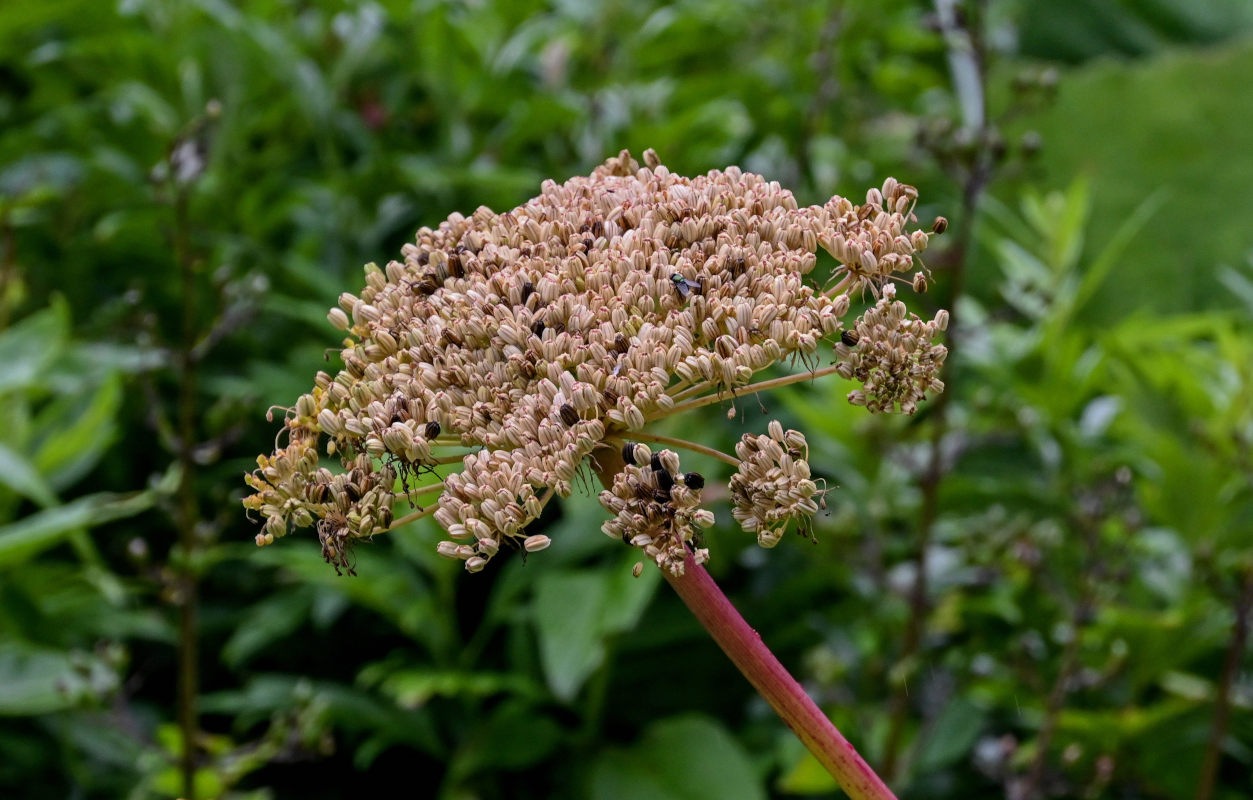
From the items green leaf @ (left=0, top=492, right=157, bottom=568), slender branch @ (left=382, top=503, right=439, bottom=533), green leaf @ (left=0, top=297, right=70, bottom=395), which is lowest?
green leaf @ (left=0, top=492, right=157, bottom=568)

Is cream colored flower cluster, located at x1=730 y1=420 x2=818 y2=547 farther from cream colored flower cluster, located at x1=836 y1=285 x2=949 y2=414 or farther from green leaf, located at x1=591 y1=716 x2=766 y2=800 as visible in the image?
green leaf, located at x1=591 y1=716 x2=766 y2=800

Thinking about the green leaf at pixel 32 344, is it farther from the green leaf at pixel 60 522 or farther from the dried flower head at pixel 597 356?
the dried flower head at pixel 597 356

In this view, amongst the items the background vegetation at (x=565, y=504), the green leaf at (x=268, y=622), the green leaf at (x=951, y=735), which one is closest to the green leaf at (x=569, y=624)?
the background vegetation at (x=565, y=504)

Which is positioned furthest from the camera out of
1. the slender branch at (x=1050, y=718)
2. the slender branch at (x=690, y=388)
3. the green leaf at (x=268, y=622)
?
the green leaf at (x=268, y=622)

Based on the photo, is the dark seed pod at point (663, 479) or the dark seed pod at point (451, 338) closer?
the dark seed pod at point (663, 479)

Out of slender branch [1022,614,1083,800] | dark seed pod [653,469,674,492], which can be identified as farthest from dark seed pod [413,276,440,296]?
slender branch [1022,614,1083,800]

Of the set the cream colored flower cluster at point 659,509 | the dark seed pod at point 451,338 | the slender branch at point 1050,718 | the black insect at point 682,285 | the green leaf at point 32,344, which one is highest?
the black insect at point 682,285

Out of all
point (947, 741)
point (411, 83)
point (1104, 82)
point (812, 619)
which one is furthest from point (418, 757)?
point (1104, 82)

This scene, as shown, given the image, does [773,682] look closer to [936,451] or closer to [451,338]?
[451,338]
